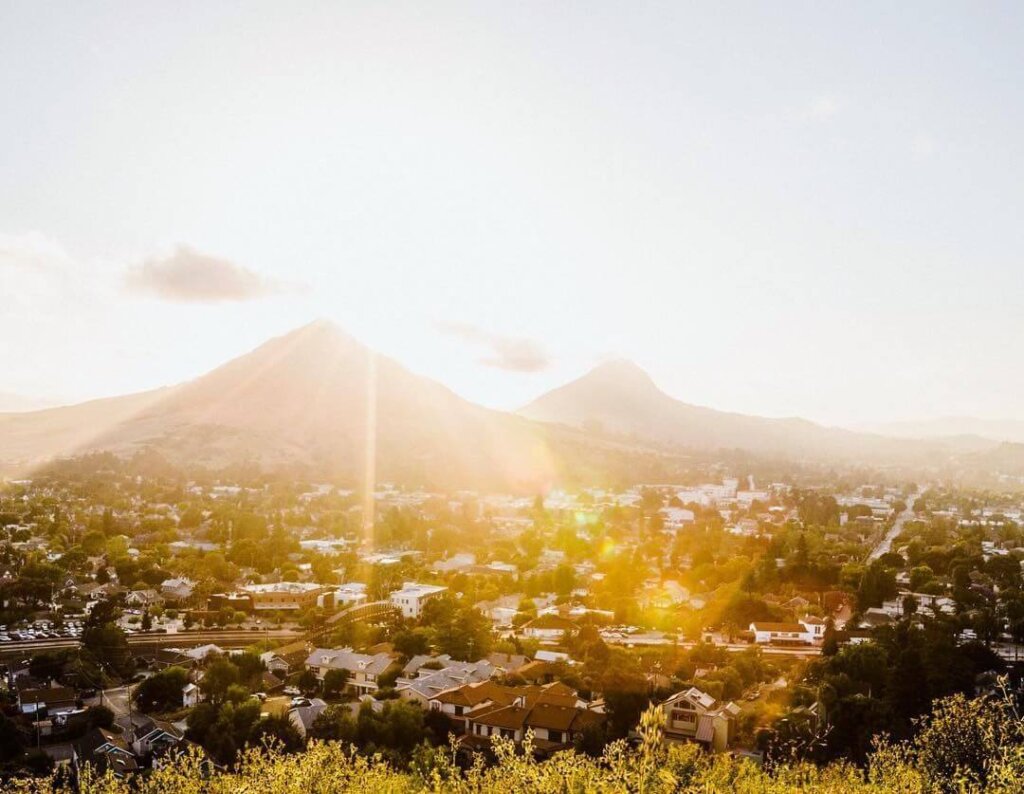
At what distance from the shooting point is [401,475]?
99.1 metres

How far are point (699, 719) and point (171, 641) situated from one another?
18.5m

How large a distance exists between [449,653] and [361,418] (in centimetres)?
10292

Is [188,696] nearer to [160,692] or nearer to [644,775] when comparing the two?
[160,692]

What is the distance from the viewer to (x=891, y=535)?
53062 millimetres

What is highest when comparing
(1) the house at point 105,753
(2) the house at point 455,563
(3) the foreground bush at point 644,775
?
(3) the foreground bush at point 644,775

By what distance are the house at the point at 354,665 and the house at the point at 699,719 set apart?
8.21m

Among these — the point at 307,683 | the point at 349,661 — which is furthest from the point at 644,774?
the point at 349,661

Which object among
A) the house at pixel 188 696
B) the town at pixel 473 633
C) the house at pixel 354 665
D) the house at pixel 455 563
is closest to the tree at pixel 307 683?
the town at pixel 473 633

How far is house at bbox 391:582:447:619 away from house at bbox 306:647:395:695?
244 inches

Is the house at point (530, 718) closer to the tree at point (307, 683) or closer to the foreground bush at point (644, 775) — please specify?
the foreground bush at point (644, 775)

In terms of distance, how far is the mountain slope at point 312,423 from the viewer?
10556 centimetres

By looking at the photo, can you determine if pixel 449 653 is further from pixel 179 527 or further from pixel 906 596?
pixel 179 527

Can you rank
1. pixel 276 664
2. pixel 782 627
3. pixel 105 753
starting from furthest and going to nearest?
pixel 782 627, pixel 276 664, pixel 105 753

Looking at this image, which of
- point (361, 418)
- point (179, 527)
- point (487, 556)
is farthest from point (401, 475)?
point (487, 556)
